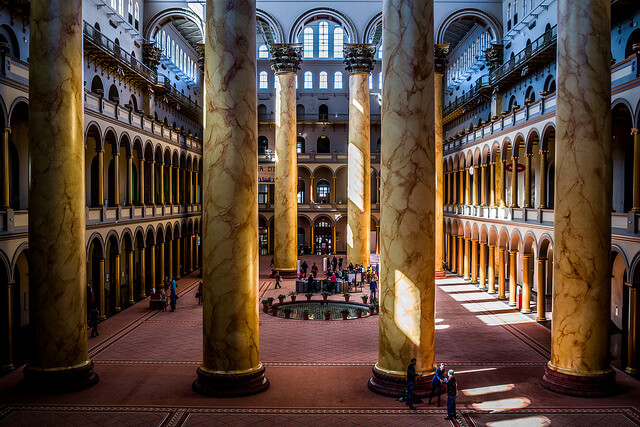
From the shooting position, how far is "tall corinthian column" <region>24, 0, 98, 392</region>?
13289 millimetres

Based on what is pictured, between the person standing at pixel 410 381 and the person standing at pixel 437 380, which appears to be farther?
the person standing at pixel 437 380

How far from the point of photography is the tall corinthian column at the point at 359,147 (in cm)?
3306

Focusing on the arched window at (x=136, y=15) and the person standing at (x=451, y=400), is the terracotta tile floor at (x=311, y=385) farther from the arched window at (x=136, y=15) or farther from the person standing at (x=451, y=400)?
the arched window at (x=136, y=15)

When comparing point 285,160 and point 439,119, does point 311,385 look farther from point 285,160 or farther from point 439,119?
point 439,119

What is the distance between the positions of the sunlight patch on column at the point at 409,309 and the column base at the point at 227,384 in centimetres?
355

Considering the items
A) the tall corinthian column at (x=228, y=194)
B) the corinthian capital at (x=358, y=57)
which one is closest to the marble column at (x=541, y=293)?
the tall corinthian column at (x=228, y=194)

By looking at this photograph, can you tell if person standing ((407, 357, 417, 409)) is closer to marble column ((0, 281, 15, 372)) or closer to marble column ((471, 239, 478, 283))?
A: marble column ((0, 281, 15, 372))

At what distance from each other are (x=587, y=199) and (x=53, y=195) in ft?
40.8

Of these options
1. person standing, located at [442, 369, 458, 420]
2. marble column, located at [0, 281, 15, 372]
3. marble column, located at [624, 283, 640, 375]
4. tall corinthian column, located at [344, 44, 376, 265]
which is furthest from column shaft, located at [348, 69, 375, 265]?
person standing, located at [442, 369, 458, 420]

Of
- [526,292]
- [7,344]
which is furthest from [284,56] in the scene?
[7,344]

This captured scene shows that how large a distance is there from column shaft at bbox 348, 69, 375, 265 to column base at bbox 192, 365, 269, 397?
21053 millimetres

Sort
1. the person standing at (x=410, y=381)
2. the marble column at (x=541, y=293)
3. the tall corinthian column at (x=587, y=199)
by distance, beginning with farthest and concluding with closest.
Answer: the marble column at (x=541, y=293), the tall corinthian column at (x=587, y=199), the person standing at (x=410, y=381)

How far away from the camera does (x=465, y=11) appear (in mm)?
35844

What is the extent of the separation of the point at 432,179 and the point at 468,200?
973 inches
